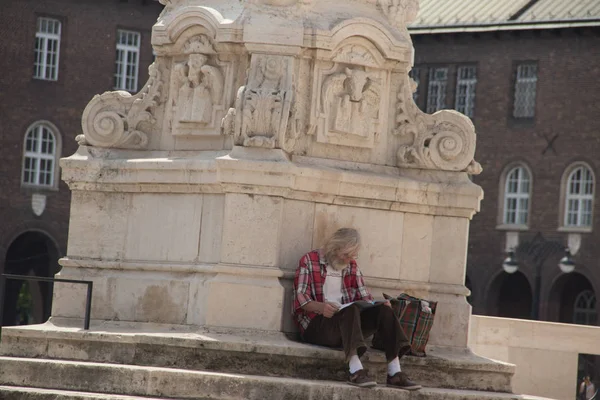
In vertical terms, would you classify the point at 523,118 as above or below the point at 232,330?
above

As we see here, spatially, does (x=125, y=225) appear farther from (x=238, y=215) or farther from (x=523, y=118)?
(x=523, y=118)

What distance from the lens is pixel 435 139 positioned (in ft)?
51.2

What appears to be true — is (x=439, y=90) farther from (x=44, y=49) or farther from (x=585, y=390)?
(x=585, y=390)

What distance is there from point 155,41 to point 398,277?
284 centimetres

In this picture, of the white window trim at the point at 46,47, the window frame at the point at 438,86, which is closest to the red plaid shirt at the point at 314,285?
the white window trim at the point at 46,47

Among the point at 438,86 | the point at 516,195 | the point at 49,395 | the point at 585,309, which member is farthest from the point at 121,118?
the point at 438,86

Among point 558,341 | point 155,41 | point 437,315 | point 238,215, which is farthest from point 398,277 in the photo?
point 558,341

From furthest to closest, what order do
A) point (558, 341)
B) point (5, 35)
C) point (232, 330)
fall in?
point (5, 35) < point (558, 341) < point (232, 330)

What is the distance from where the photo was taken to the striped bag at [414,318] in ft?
47.6

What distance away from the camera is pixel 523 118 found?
5778 centimetres

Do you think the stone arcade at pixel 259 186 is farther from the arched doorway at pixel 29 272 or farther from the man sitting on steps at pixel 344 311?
Result: the arched doorway at pixel 29 272

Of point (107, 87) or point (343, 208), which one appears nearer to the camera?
point (343, 208)

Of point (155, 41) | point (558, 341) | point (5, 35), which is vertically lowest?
point (558, 341)

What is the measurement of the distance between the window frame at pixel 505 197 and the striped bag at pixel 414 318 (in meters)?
43.2
